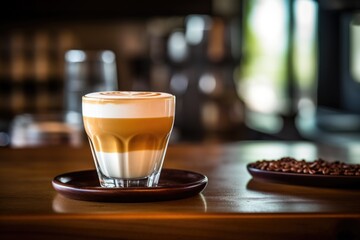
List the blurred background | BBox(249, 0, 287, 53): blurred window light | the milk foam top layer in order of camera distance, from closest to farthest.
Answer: the milk foam top layer
the blurred background
BBox(249, 0, 287, 53): blurred window light

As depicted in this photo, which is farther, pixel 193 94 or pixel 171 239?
pixel 193 94

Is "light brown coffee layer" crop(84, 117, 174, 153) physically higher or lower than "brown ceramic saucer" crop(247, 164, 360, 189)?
higher

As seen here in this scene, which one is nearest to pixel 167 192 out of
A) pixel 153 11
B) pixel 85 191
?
pixel 85 191

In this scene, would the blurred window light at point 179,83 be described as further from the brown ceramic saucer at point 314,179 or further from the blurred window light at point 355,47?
the brown ceramic saucer at point 314,179

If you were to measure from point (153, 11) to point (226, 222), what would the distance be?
353cm

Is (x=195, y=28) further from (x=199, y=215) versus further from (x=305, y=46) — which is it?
(x=199, y=215)

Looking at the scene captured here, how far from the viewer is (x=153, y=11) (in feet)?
13.8

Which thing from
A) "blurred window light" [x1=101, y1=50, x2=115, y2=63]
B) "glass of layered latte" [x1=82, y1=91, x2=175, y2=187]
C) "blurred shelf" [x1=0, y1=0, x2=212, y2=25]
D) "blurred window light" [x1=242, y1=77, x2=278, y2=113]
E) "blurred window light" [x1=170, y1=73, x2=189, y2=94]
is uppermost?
"blurred shelf" [x1=0, y1=0, x2=212, y2=25]

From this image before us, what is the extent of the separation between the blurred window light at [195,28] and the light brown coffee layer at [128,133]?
11.7 feet

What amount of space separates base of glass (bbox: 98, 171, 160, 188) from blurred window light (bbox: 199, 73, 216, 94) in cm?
353

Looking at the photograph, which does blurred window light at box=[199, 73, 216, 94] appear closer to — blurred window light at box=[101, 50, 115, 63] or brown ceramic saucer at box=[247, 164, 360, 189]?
blurred window light at box=[101, 50, 115, 63]

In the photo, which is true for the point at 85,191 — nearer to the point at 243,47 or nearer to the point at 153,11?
the point at 153,11

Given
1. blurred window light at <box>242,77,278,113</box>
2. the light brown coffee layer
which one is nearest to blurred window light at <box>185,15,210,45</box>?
blurred window light at <box>242,77,278,113</box>

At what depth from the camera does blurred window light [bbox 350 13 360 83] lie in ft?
13.9
